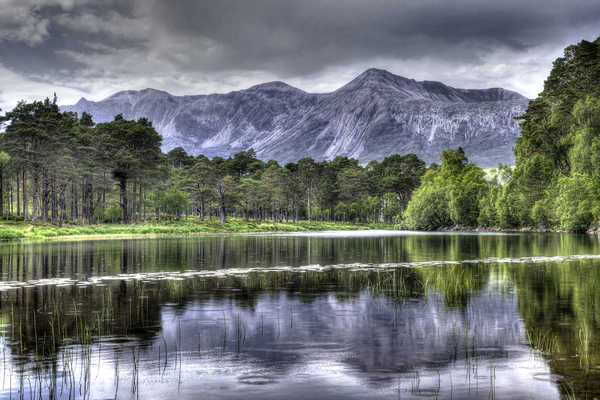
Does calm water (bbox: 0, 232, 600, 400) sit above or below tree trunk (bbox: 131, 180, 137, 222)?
below

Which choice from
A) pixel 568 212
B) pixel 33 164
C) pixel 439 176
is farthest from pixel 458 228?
pixel 33 164

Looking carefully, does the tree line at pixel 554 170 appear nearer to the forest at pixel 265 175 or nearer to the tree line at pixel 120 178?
the forest at pixel 265 175

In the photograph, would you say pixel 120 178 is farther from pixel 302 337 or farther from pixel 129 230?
pixel 302 337

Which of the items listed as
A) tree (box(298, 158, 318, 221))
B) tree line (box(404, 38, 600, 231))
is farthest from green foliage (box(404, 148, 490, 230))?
tree (box(298, 158, 318, 221))

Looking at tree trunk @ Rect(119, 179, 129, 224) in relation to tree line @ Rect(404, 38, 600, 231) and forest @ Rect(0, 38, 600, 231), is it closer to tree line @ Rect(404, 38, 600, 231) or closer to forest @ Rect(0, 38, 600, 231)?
forest @ Rect(0, 38, 600, 231)

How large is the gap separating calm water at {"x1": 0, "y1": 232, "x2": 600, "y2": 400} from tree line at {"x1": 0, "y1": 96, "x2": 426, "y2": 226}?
68046 mm

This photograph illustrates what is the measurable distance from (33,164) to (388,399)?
89359mm

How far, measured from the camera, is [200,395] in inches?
370

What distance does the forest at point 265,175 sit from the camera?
8244cm

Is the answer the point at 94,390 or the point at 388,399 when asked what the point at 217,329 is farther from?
the point at 388,399

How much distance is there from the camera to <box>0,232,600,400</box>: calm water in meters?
9.90

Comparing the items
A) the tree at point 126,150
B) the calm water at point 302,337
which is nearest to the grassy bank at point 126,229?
the tree at point 126,150

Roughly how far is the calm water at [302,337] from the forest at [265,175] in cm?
6515

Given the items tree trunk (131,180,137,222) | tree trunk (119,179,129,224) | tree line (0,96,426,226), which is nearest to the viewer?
tree line (0,96,426,226)
